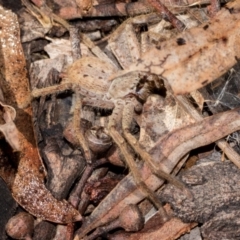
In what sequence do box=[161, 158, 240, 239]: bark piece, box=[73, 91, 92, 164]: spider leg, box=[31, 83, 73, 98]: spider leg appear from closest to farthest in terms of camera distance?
1. box=[161, 158, 240, 239]: bark piece
2. box=[73, 91, 92, 164]: spider leg
3. box=[31, 83, 73, 98]: spider leg

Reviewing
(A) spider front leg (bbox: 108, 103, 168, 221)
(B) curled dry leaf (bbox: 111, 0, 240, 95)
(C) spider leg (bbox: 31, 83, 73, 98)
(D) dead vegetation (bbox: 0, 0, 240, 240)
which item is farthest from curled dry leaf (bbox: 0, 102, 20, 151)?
(B) curled dry leaf (bbox: 111, 0, 240, 95)

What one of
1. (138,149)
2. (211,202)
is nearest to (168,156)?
(138,149)

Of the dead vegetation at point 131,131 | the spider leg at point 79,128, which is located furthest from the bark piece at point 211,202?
the spider leg at point 79,128

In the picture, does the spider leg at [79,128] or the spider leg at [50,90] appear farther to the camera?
the spider leg at [50,90]

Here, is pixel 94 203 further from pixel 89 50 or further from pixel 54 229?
pixel 89 50

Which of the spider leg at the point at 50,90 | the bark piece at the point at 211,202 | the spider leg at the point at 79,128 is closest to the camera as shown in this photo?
the bark piece at the point at 211,202

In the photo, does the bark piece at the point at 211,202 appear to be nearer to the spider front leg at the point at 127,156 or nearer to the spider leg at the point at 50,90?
the spider front leg at the point at 127,156

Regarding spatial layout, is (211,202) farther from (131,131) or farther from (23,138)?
(23,138)

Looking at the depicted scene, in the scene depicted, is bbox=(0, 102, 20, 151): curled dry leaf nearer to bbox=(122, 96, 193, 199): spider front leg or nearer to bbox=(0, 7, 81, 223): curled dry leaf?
bbox=(0, 7, 81, 223): curled dry leaf
